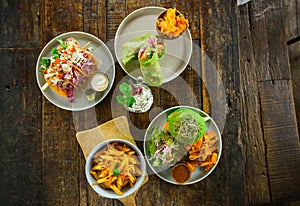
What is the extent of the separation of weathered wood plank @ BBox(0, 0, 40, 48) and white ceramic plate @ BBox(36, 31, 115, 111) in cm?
19

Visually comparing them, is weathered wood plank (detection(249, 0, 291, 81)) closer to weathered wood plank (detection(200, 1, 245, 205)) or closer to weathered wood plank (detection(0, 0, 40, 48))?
weathered wood plank (detection(200, 1, 245, 205))

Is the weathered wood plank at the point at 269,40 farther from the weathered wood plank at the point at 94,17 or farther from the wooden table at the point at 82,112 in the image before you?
the weathered wood plank at the point at 94,17

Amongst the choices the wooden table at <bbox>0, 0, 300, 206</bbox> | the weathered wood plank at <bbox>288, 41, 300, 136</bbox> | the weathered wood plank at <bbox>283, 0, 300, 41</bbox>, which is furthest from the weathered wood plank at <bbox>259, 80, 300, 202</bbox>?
the wooden table at <bbox>0, 0, 300, 206</bbox>

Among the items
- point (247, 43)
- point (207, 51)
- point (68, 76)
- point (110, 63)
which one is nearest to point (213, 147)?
point (207, 51)

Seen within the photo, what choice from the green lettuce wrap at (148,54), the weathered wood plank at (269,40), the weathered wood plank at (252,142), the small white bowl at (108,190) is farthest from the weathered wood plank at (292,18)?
the small white bowl at (108,190)

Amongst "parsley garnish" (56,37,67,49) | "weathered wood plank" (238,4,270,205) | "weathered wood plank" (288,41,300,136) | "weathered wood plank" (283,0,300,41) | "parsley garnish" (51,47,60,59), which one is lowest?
"weathered wood plank" (238,4,270,205)

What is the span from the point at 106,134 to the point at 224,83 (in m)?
0.65

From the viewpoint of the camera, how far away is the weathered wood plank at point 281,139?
2207 mm

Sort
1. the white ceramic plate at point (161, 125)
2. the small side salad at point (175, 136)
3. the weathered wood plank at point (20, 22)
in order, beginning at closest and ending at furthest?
the small side salad at point (175, 136)
the white ceramic plate at point (161, 125)
the weathered wood plank at point (20, 22)

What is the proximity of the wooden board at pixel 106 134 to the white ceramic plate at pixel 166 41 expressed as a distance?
0.29 meters

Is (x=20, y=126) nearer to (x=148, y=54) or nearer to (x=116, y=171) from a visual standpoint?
(x=116, y=171)

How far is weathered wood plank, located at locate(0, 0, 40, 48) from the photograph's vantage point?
71.5 inches

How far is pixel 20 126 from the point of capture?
5.88 ft

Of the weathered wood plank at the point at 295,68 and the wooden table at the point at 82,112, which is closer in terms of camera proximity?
the wooden table at the point at 82,112
